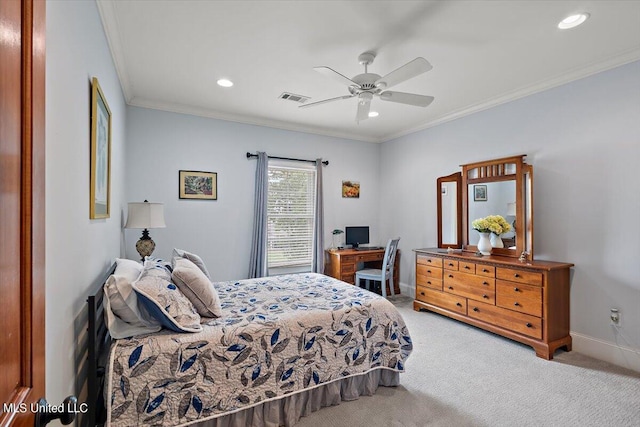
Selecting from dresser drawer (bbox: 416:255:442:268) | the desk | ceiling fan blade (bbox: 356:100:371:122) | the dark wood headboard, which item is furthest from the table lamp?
dresser drawer (bbox: 416:255:442:268)

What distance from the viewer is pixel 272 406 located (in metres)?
2.02

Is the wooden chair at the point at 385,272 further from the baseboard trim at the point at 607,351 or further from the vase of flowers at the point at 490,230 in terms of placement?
the baseboard trim at the point at 607,351

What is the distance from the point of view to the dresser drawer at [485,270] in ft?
11.4

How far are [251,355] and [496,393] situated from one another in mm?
1918

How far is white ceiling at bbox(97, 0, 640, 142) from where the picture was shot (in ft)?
7.38

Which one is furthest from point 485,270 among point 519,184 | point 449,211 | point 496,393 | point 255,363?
point 255,363

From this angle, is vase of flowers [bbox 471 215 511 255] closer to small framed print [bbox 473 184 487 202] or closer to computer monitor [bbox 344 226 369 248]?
small framed print [bbox 473 184 487 202]

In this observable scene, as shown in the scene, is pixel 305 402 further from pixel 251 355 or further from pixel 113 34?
pixel 113 34

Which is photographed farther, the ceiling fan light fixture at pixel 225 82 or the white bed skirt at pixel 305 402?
the ceiling fan light fixture at pixel 225 82

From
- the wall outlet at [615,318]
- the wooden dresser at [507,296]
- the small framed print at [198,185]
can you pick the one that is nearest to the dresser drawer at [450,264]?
the wooden dresser at [507,296]

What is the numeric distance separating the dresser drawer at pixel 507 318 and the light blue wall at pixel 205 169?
308cm

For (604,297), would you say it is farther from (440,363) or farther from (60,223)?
(60,223)

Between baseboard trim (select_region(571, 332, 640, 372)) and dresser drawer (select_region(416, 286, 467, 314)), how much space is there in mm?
1072

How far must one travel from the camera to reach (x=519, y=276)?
323 cm
